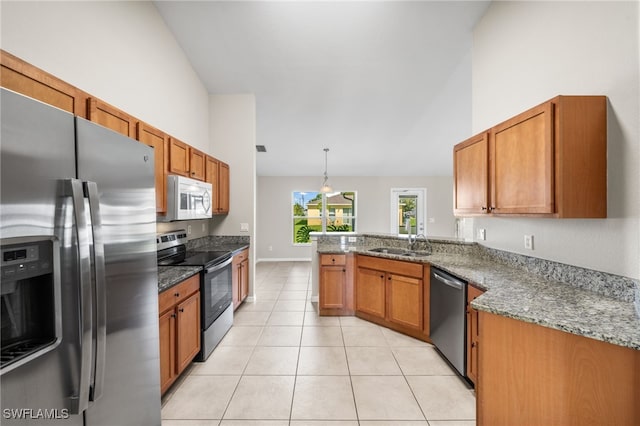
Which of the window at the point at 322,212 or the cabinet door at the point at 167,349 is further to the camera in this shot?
the window at the point at 322,212

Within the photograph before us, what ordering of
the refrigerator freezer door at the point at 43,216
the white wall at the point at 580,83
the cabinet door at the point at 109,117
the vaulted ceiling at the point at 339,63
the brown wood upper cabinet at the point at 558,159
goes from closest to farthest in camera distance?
the refrigerator freezer door at the point at 43,216, the white wall at the point at 580,83, the brown wood upper cabinet at the point at 558,159, the cabinet door at the point at 109,117, the vaulted ceiling at the point at 339,63

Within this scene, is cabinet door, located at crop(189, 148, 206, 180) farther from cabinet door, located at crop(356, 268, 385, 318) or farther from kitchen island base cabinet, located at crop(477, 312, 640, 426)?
kitchen island base cabinet, located at crop(477, 312, 640, 426)

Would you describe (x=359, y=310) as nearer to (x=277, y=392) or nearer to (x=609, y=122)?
(x=277, y=392)

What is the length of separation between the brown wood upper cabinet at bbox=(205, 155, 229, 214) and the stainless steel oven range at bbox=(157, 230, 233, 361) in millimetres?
636

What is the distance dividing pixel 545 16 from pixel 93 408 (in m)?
3.49

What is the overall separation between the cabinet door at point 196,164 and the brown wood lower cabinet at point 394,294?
225 centimetres

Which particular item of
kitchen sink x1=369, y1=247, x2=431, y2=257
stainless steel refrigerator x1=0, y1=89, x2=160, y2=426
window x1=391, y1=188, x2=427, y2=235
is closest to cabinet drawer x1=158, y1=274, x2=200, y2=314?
stainless steel refrigerator x1=0, y1=89, x2=160, y2=426

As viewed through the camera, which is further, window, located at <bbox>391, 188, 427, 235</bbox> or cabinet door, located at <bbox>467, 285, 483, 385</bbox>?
window, located at <bbox>391, 188, 427, 235</bbox>

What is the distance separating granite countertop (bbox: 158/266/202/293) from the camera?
5.94ft

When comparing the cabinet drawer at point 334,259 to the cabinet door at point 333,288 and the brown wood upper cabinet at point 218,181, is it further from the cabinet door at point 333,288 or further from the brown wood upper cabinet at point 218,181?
the brown wood upper cabinet at point 218,181

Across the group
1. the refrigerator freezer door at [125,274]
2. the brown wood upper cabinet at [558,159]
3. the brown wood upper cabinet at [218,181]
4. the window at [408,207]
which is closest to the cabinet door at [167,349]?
the refrigerator freezer door at [125,274]

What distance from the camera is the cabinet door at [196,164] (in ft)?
9.58

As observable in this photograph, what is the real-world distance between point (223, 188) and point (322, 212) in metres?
4.67

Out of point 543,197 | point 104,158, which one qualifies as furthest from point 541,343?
point 104,158
